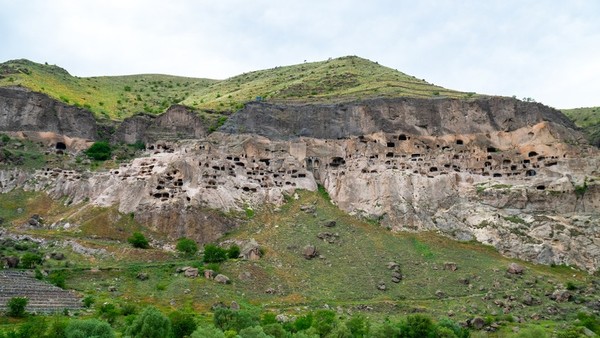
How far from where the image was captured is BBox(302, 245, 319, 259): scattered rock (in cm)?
5506

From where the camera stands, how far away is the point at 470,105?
73625 millimetres

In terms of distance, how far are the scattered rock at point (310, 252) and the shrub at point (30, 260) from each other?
23.8 m

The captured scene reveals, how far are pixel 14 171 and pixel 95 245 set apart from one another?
18999mm

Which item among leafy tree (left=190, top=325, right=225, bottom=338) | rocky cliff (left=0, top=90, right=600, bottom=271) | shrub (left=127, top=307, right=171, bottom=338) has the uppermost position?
rocky cliff (left=0, top=90, right=600, bottom=271)

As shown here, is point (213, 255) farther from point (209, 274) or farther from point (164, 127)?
point (164, 127)

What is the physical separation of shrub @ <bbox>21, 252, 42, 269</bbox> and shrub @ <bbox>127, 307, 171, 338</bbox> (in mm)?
16817

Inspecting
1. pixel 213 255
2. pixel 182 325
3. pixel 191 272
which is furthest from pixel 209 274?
pixel 182 325

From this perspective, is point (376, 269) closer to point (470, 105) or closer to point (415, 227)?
point (415, 227)

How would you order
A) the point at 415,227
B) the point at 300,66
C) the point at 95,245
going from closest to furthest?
1. the point at 95,245
2. the point at 415,227
3. the point at 300,66

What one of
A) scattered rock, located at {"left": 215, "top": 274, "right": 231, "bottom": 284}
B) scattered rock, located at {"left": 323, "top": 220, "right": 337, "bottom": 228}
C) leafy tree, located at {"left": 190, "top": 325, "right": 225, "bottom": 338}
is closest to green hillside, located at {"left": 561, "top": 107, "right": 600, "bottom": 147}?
scattered rock, located at {"left": 323, "top": 220, "right": 337, "bottom": 228}

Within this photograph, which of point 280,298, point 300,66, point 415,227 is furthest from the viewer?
point 300,66

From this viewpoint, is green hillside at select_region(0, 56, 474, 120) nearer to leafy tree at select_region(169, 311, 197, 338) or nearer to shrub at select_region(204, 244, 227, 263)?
shrub at select_region(204, 244, 227, 263)

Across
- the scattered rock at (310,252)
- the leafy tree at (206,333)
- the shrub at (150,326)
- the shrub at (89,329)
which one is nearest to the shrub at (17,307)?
the shrub at (89,329)

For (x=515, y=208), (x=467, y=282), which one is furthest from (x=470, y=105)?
(x=467, y=282)
